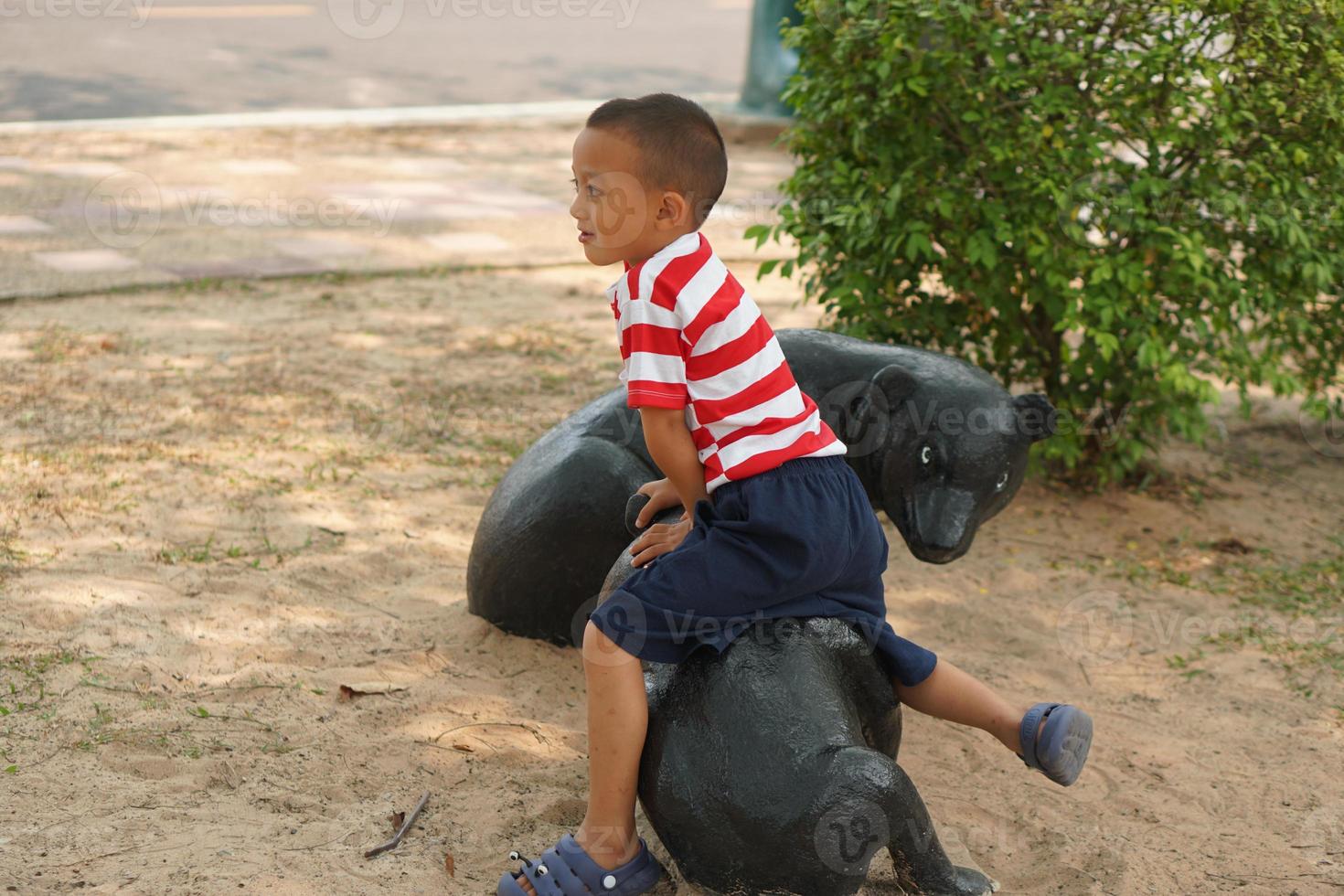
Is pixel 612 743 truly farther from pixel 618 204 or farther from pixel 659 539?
pixel 618 204

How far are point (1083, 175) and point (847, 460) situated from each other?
7.35 feet

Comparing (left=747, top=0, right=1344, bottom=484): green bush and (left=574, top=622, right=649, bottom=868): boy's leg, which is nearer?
(left=574, top=622, right=649, bottom=868): boy's leg

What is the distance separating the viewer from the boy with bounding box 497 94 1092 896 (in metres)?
2.97

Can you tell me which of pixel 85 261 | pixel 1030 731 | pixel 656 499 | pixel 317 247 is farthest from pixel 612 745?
pixel 317 247

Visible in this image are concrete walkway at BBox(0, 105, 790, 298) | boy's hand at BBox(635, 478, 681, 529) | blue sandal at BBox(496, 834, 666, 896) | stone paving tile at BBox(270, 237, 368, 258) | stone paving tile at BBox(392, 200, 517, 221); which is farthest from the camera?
stone paving tile at BBox(392, 200, 517, 221)

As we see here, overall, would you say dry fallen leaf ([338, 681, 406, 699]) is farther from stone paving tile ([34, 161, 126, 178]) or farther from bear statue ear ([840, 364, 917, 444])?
stone paving tile ([34, 161, 126, 178])

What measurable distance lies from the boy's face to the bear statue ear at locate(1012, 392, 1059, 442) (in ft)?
4.48

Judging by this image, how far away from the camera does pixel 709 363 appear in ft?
9.87

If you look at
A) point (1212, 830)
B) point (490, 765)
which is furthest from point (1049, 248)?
point (490, 765)

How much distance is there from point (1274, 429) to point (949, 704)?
15.9 feet

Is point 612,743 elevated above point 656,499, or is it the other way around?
point 656,499

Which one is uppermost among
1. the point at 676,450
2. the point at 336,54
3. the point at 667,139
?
the point at 667,139

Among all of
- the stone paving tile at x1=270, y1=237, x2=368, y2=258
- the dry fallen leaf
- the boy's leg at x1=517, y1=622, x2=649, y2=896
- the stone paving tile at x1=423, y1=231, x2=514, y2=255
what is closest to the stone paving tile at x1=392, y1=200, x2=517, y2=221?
the stone paving tile at x1=423, y1=231, x2=514, y2=255

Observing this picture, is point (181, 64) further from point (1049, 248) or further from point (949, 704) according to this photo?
point (949, 704)
